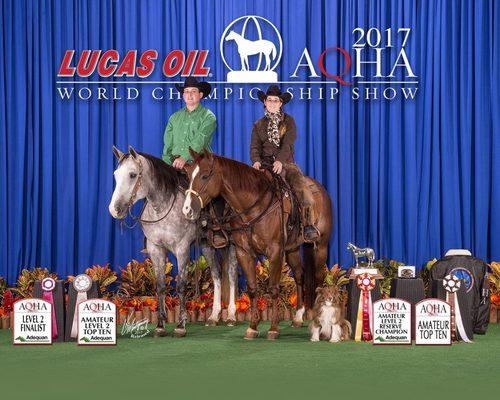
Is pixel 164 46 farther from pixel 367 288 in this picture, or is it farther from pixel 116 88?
pixel 367 288

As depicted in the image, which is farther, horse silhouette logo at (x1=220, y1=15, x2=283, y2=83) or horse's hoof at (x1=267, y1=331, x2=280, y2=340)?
horse silhouette logo at (x1=220, y1=15, x2=283, y2=83)

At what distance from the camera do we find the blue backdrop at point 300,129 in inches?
397

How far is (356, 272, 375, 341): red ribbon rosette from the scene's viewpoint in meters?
7.57

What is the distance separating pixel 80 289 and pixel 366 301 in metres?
2.44

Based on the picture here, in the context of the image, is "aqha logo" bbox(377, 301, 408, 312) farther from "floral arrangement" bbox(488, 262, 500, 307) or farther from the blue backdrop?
the blue backdrop

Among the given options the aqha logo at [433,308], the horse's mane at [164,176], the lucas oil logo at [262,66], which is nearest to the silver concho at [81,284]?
the horse's mane at [164,176]

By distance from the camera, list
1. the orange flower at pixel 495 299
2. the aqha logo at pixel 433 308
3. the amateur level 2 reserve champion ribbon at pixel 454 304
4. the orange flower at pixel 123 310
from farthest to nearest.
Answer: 1. the orange flower at pixel 495 299
2. the orange flower at pixel 123 310
3. the amateur level 2 reserve champion ribbon at pixel 454 304
4. the aqha logo at pixel 433 308

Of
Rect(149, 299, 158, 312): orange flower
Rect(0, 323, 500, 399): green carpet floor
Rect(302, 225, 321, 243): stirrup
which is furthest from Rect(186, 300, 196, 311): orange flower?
Rect(302, 225, 321, 243): stirrup

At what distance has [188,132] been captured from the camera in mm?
8547

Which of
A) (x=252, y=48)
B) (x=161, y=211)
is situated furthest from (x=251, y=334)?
(x=252, y=48)

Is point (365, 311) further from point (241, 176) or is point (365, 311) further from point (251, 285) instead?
point (241, 176)

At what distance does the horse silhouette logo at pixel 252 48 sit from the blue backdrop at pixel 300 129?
100 mm

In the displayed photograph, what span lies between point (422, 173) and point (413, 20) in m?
1.74

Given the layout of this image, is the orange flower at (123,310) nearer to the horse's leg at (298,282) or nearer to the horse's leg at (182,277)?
the horse's leg at (182,277)
